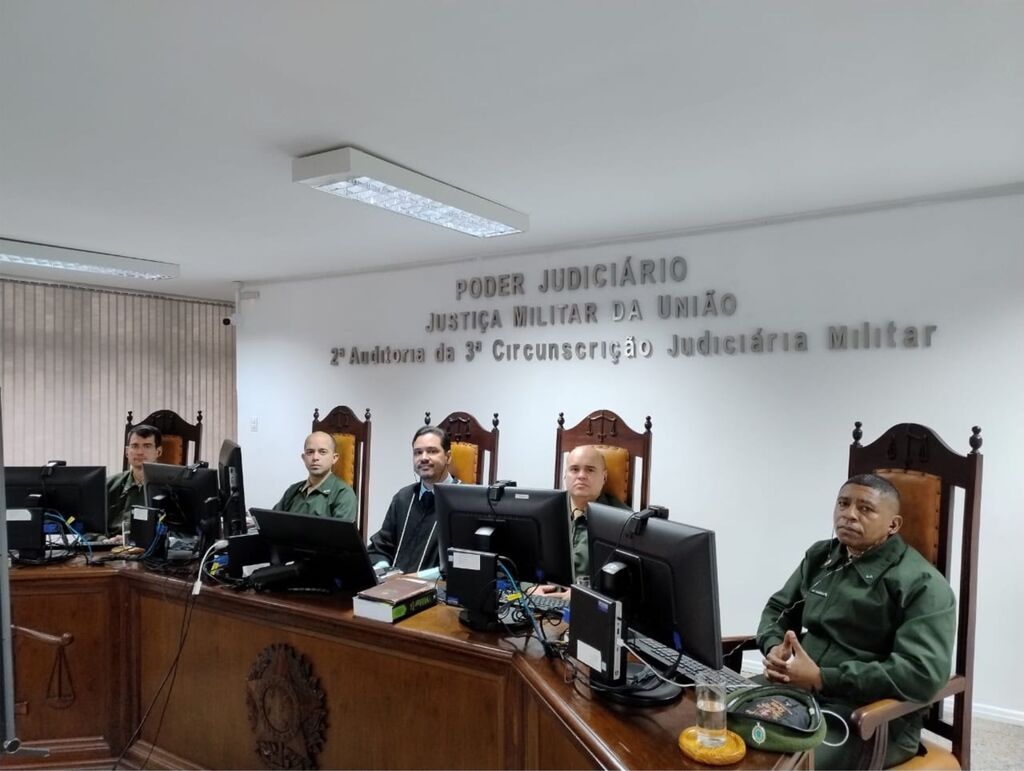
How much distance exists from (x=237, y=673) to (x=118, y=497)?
75.4 inches

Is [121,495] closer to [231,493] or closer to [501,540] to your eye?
[231,493]

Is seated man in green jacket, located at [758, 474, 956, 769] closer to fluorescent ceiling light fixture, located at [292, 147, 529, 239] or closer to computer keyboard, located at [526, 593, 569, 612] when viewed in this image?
computer keyboard, located at [526, 593, 569, 612]

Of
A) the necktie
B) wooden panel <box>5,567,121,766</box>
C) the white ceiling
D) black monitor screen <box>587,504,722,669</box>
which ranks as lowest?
wooden panel <box>5,567,121,766</box>

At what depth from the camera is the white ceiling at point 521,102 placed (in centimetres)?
171

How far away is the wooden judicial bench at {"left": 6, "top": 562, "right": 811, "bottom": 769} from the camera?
161 cm

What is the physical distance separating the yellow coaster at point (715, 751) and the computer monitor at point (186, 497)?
1967 millimetres

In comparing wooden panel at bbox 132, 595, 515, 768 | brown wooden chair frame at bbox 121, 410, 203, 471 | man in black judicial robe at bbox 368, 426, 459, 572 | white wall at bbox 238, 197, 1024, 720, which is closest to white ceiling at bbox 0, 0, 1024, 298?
white wall at bbox 238, 197, 1024, 720

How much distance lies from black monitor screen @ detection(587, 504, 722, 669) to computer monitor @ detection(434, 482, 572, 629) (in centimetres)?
20

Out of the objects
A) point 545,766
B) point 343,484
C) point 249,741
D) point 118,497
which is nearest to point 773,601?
point 545,766

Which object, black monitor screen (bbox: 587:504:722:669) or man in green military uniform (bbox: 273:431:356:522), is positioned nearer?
black monitor screen (bbox: 587:504:722:669)

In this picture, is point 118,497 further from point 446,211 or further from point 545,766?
point 545,766

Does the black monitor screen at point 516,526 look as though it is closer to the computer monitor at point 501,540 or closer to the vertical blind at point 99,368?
the computer monitor at point 501,540

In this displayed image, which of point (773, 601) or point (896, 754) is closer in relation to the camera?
point (896, 754)

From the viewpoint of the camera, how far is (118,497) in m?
3.78
